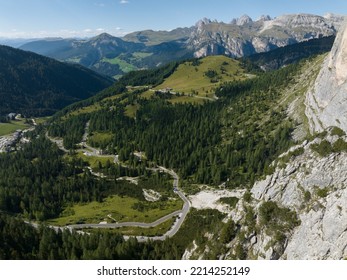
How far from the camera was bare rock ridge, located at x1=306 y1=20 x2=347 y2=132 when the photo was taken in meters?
102

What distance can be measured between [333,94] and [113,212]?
11322cm

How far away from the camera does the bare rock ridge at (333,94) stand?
10165cm

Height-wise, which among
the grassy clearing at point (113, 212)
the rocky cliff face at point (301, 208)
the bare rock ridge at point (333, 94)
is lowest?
the grassy clearing at point (113, 212)

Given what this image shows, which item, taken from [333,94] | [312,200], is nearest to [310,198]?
[312,200]

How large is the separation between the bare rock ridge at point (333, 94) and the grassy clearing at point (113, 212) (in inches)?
3092

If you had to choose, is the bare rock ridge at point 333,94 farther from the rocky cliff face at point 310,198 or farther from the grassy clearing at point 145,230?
the grassy clearing at point 145,230

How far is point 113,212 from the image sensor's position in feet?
492

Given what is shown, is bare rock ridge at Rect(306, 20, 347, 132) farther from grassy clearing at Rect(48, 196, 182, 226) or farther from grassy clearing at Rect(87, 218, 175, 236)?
grassy clearing at Rect(48, 196, 182, 226)

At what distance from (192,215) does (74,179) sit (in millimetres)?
89262

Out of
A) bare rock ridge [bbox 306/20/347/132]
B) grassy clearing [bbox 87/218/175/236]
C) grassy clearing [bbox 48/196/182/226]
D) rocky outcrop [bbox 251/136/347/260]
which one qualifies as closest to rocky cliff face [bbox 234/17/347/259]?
rocky outcrop [bbox 251/136/347/260]

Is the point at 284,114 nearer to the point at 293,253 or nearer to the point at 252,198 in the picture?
the point at 252,198

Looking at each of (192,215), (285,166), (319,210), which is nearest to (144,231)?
(192,215)

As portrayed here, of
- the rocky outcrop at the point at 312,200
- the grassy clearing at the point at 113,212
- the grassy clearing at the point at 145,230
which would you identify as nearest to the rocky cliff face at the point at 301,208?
the rocky outcrop at the point at 312,200

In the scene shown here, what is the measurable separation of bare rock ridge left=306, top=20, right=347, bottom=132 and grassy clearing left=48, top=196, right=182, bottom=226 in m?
78.5
